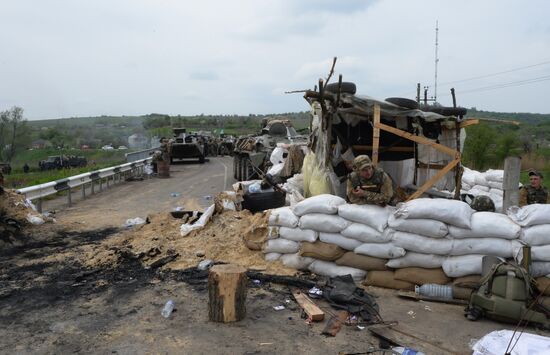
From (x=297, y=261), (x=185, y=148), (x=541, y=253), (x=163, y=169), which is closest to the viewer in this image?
(x=541, y=253)

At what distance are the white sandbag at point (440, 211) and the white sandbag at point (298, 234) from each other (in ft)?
3.54

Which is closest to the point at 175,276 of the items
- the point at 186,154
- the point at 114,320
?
the point at 114,320

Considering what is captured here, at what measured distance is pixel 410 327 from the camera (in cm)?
439

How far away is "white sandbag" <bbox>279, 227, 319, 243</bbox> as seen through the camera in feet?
19.2

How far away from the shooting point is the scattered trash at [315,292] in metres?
5.08

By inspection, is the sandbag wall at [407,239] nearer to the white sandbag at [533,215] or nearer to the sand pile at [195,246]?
the white sandbag at [533,215]

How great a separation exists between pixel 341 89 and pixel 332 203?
2.06 metres

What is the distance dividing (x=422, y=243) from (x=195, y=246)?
321cm

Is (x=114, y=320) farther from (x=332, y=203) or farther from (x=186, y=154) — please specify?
(x=186, y=154)

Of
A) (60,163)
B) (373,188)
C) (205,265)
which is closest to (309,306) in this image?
(205,265)

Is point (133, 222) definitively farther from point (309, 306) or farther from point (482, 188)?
point (482, 188)

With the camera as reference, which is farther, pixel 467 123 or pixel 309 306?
pixel 467 123

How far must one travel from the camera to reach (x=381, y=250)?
5445 millimetres

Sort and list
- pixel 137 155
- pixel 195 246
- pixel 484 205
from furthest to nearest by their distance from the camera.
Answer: pixel 137 155, pixel 195 246, pixel 484 205
